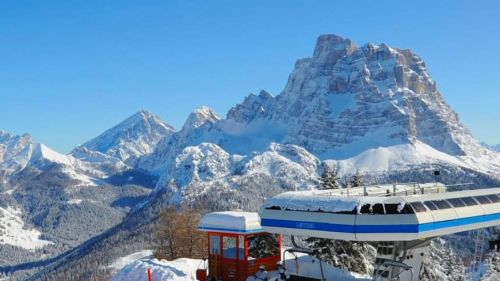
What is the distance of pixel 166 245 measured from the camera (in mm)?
57094

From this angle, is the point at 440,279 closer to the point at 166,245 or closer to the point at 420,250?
the point at 420,250

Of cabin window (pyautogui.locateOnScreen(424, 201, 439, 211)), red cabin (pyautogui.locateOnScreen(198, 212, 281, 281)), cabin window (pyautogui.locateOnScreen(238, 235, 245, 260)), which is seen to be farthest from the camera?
cabin window (pyautogui.locateOnScreen(238, 235, 245, 260))

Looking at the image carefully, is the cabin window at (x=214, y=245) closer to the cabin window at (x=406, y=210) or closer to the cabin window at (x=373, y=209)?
the cabin window at (x=373, y=209)

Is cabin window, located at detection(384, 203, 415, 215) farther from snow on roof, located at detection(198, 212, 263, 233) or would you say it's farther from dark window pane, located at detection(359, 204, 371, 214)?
snow on roof, located at detection(198, 212, 263, 233)

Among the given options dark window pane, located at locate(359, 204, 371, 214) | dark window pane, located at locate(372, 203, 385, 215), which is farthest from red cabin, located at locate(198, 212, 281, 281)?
dark window pane, located at locate(372, 203, 385, 215)

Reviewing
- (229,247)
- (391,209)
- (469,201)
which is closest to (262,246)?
(229,247)

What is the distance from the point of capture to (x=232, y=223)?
30.0 metres

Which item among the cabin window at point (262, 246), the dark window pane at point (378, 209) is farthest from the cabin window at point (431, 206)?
the cabin window at point (262, 246)

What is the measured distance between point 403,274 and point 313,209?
544 cm

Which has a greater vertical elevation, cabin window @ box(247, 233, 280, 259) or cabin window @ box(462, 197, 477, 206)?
cabin window @ box(462, 197, 477, 206)

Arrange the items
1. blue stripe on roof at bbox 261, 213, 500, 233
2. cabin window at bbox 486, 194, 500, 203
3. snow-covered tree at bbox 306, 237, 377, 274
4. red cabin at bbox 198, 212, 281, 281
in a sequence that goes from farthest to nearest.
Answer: snow-covered tree at bbox 306, 237, 377, 274 < red cabin at bbox 198, 212, 281, 281 < cabin window at bbox 486, 194, 500, 203 < blue stripe on roof at bbox 261, 213, 500, 233

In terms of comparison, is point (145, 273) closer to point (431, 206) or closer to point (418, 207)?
point (418, 207)

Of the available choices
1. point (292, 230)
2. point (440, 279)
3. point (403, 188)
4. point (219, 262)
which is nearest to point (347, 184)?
point (440, 279)

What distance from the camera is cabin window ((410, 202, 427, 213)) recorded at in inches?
894
